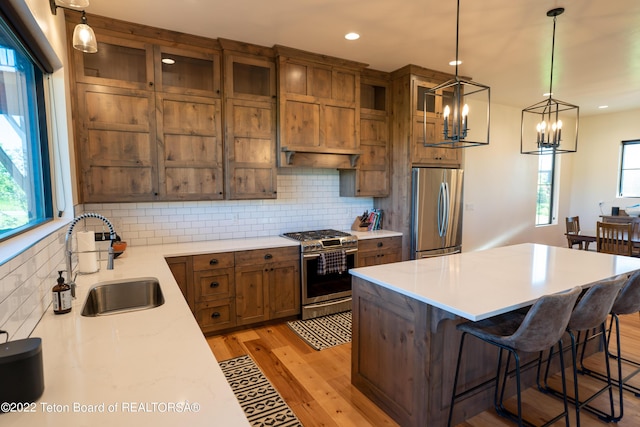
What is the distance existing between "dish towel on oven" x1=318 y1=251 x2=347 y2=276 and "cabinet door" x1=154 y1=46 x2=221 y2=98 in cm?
197

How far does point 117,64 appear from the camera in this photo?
3.04m

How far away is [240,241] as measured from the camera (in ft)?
12.1

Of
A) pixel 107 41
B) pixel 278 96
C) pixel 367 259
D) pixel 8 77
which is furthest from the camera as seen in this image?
pixel 367 259

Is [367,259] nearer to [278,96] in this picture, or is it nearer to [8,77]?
[278,96]

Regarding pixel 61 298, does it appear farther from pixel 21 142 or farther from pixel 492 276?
pixel 492 276

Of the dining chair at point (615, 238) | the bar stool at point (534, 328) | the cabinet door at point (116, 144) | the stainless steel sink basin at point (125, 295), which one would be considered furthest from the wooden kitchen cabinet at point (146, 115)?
the dining chair at point (615, 238)

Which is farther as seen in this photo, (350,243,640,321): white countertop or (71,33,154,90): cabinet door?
(71,33,154,90): cabinet door

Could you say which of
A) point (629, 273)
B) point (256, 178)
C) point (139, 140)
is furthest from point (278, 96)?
point (629, 273)

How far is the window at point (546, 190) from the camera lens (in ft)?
22.0

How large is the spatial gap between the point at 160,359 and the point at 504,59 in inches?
169

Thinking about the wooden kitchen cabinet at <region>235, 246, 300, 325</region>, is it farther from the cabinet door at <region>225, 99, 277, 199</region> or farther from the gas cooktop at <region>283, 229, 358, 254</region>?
the cabinet door at <region>225, 99, 277, 199</region>

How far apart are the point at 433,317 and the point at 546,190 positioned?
6.44 meters

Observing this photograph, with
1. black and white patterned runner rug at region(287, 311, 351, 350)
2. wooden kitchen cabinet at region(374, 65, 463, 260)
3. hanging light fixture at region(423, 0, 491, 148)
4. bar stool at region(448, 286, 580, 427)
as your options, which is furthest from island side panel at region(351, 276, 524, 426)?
wooden kitchen cabinet at region(374, 65, 463, 260)

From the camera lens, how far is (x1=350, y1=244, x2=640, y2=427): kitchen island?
185 centimetres
